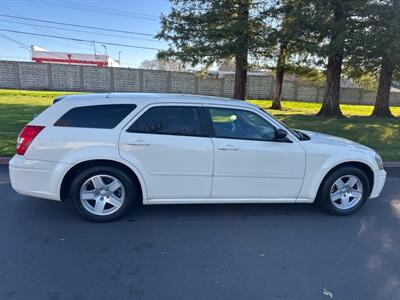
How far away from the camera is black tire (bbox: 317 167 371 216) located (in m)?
4.46

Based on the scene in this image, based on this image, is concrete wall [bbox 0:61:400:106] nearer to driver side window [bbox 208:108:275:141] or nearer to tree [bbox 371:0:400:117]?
tree [bbox 371:0:400:117]

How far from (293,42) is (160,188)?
1119 centimetres

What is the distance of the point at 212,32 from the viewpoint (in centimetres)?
1385

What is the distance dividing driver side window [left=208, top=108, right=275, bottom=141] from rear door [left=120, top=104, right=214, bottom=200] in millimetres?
228

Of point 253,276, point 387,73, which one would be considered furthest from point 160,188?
point 387,73

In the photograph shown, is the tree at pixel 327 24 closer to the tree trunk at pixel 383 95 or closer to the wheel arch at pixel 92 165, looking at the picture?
the tree trunk at pixel 383 95

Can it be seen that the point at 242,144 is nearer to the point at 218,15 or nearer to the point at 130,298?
the point at 130,298

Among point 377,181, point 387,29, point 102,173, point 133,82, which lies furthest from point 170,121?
point 133,82

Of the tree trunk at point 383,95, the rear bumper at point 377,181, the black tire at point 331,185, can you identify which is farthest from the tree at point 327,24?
the black tire at point 331,185

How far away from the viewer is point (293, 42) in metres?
13.3

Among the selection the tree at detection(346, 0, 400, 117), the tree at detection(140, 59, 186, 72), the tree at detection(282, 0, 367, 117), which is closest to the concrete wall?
the tree at detection(140, 59, 186, 72)

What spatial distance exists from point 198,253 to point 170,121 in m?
1.63

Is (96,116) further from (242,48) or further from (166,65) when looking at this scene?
(166,65)

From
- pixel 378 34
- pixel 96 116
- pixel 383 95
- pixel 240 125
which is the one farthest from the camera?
pixel 383 95
